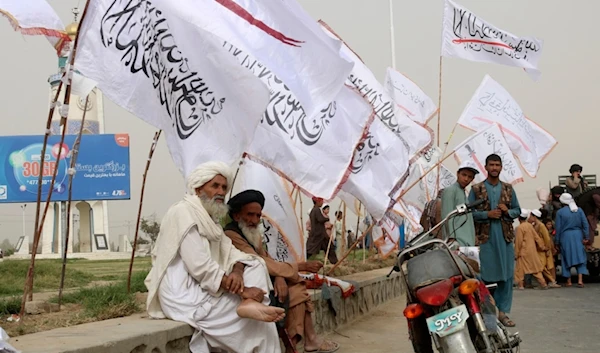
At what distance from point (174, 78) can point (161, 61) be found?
147 millimetres

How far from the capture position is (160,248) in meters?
4.38

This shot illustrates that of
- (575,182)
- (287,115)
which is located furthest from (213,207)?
(575,182)

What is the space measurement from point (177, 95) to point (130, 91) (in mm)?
393

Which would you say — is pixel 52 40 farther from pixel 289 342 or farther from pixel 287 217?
pixel 287 217

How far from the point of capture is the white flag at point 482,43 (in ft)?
37.4

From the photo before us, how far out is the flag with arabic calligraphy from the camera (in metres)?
6.55

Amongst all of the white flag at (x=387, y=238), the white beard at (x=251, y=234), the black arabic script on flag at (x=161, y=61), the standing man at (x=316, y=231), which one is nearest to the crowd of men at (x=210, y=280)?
the white beard at (x=251, y=234)

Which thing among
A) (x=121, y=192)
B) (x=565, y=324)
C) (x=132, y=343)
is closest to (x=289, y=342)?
(x=132, y=343)

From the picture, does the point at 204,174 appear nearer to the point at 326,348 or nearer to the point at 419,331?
the point at 419,331

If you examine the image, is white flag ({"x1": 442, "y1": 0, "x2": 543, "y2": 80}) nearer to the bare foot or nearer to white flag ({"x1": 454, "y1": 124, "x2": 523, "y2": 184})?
white flag ({"x1": 454, "y1": 124, "x2": 523, "y2": 184})

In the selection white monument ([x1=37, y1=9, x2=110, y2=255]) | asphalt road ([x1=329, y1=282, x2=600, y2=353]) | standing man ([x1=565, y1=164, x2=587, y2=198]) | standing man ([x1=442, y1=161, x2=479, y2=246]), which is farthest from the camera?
white monument ([x1=37, y1=9, x2=110, y2=255])

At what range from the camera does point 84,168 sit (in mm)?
38844

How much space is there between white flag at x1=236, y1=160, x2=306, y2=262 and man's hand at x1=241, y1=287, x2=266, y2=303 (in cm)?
364

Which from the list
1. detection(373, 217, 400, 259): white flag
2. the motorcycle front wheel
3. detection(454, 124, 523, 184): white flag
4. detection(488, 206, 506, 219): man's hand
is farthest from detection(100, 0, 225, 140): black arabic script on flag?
detection(373, 217, 400, 259): white flag
